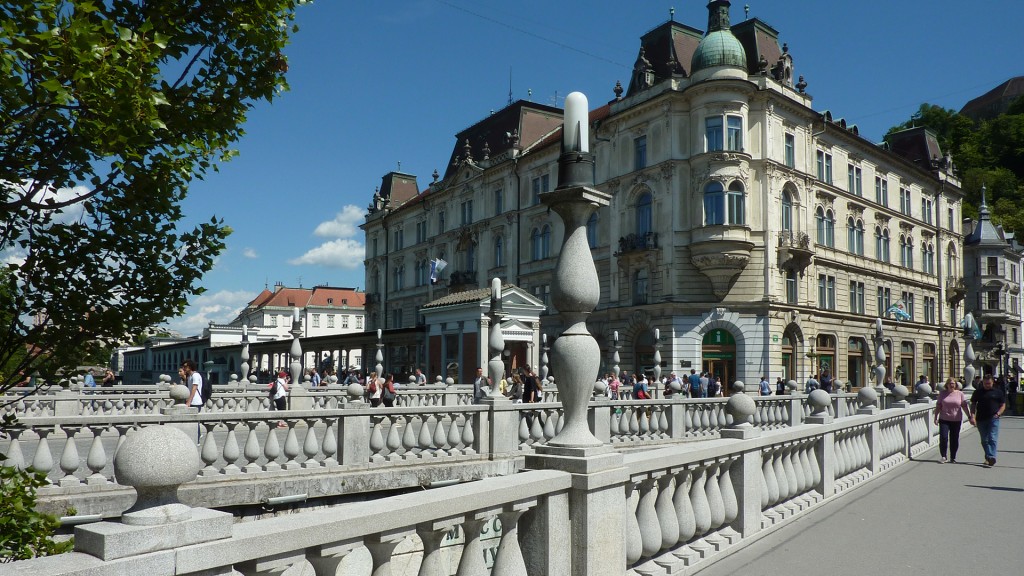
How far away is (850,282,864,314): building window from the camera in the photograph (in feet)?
142

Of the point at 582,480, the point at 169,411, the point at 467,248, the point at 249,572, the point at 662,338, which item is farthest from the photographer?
the point at 467,248

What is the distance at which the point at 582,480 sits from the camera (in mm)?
4410

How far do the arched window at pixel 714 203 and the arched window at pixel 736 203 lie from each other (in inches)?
14.0

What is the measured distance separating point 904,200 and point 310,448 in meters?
51.2

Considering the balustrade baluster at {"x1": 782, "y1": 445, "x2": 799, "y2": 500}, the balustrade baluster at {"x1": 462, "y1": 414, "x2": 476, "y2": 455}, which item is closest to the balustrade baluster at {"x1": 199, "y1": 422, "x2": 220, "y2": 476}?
the balustrade baluster at {"x1": 462, "y1": 414, "x2": 476, "y2": 455}

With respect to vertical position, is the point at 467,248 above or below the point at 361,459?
above

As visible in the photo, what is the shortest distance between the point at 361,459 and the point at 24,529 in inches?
268

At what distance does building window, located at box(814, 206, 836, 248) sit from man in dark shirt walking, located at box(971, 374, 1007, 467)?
28.5 m

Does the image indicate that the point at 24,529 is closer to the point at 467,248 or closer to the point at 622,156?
the point at 622,156

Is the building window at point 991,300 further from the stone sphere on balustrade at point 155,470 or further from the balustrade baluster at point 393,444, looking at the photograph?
the stone sphere on balustrade at point 155,470

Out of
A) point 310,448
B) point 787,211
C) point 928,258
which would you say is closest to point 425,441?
point 310,448

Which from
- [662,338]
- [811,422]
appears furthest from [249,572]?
[662,338]

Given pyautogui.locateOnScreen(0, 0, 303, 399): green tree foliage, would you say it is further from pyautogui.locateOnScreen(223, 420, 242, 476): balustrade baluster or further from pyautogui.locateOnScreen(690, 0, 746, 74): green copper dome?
pyautogui.locateOnScreen(690, 0, 746, 74): green copper dome

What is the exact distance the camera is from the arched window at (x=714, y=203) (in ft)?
117
